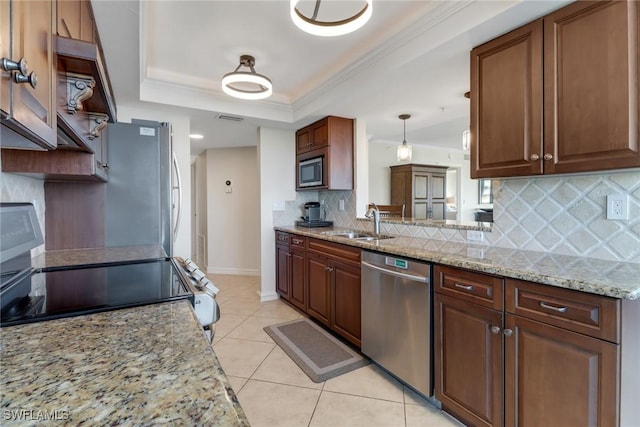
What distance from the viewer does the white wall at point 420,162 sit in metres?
5.95

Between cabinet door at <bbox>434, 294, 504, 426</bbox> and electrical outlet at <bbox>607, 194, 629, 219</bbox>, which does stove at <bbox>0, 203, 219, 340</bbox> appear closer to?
cabinet door at <bbox>434, 294, 504, 426</bbox>

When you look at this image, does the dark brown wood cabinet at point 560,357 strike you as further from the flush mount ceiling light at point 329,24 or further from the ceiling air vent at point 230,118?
the ceiling air vent at point 230,118

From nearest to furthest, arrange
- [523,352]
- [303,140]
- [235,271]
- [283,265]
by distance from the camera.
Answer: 1. [523,352]
2. [283,265]
3. [303,140]
4. [235,271]

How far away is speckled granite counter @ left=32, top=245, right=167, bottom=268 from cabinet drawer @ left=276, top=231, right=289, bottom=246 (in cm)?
Result: 164

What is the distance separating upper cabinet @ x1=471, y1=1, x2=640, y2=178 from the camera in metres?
1.35

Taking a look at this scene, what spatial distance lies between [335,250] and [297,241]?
788mm

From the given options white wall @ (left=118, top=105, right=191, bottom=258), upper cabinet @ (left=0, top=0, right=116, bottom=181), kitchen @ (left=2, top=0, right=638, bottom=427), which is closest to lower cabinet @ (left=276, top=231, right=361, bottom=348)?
kitchen @ (left=2, top=0, right=638, bottom=427)

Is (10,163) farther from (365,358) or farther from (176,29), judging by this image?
(365,358)

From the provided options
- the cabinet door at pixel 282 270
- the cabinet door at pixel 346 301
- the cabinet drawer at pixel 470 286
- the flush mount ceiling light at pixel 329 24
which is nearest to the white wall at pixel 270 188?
the cabinet door at pixel 282 270

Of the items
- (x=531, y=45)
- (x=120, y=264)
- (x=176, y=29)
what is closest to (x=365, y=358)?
(x=120, y=264)

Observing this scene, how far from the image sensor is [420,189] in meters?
5.72

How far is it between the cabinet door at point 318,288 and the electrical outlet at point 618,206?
199 cm

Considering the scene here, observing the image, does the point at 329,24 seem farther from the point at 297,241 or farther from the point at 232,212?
the point at 232,212

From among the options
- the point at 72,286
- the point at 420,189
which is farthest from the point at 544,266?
the point at 420,189
